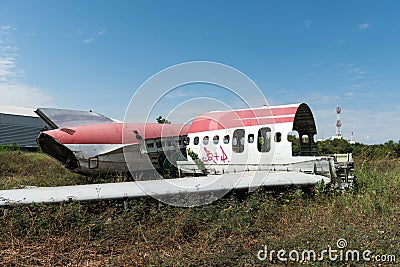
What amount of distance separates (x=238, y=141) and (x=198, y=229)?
5604 millimetres

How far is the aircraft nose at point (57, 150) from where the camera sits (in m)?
12.2

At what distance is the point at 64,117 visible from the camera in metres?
13.5

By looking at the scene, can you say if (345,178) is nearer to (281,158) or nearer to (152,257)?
(281,158)

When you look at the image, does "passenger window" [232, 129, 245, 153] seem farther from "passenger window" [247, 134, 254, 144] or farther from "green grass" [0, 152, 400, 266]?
"green grass" [0, 152, 400, 266]

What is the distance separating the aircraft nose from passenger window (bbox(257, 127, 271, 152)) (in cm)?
611

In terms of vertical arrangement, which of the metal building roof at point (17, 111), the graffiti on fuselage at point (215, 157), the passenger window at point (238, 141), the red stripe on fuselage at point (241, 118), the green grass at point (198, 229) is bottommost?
the green grass at point (198, 229)

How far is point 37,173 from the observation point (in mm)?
14680

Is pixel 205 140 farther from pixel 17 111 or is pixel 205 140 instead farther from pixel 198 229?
pixel 17 111

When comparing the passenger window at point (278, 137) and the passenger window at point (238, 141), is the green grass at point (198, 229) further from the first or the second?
the passenger window at point (238, 141)

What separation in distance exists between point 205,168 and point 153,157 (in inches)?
101

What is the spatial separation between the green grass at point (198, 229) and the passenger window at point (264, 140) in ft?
10.0

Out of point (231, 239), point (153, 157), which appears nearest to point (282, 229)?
point (231, 239)

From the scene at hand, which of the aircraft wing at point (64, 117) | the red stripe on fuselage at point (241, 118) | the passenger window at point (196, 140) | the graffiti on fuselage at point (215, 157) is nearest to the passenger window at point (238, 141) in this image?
the red stripe on fuselage at point (241, 118)

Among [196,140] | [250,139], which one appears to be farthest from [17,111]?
[250,139]
